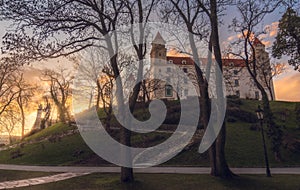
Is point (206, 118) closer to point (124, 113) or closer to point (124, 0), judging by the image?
point (124, 113)

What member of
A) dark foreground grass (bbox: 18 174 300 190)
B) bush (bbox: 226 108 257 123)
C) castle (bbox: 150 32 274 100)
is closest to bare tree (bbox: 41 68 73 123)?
castle (bbox: 150 32 274 100)

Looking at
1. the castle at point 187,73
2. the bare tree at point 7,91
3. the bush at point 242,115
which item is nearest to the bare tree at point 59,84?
the bare tree at point 7,91

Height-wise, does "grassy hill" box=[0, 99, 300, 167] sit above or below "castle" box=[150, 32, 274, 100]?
below

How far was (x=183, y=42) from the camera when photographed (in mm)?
13430

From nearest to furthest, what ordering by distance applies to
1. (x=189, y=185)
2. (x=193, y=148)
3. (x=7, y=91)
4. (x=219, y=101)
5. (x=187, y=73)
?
(x=189, y=185), (x=219, y=101), (x=193, y=148), (x=187, y=73), (x=7, y=91)

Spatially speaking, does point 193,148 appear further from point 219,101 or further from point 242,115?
point 242,115

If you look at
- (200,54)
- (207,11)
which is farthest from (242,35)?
(207,11)

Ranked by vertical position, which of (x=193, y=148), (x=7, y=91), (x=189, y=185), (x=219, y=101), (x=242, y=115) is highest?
(x=7, y=91)

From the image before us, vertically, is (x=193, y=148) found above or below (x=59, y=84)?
below

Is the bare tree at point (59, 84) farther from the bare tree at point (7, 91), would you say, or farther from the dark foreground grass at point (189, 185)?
the dark foreground grass at point (189, 185)

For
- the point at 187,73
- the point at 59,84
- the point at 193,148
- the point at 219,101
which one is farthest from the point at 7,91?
the point at 219,101

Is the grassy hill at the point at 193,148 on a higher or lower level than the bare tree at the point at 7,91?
lower

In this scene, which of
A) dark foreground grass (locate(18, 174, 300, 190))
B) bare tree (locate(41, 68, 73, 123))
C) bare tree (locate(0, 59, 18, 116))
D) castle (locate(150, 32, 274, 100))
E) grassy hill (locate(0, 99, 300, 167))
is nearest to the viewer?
dark foreground grass (locate(18, 174, 300, 190))

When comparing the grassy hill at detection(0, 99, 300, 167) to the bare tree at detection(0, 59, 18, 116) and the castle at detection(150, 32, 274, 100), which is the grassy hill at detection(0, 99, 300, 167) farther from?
the bare tree at detection(0, 59, 18, 116)
